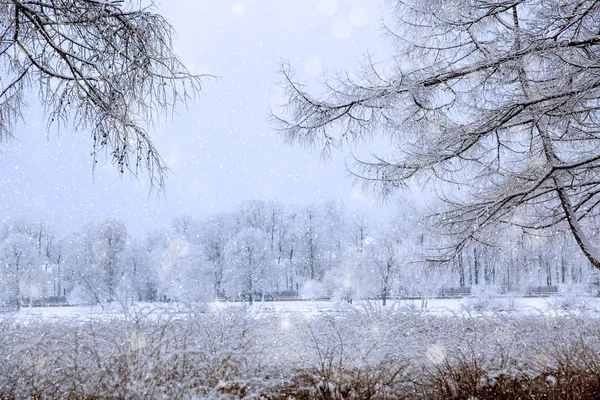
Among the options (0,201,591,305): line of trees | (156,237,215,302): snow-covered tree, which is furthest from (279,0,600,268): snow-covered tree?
(156,237,215,302): snow-covered tree

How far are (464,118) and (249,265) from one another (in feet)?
94.8

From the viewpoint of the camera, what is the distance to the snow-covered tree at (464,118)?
4523 millimetres

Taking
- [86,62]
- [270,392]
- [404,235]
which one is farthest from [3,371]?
[404,235]

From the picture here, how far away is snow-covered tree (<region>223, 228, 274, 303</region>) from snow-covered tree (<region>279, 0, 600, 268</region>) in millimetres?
28148

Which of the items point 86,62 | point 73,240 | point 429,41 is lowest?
point 73,240

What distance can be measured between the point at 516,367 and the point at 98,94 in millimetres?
4284

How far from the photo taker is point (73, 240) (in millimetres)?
39219

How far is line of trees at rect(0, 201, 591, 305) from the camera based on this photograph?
2712 centimetres

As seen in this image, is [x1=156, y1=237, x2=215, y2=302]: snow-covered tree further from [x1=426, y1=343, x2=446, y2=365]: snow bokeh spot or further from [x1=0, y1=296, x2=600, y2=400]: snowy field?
[x1=426, y1=343, x2=446, y2=365]: snow bokeh spot

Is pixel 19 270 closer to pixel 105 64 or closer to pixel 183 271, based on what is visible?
pixel 183 271

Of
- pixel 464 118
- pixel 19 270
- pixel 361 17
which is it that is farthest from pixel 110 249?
pixel 464 118

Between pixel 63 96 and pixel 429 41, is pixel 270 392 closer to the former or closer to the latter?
pixel 63 96

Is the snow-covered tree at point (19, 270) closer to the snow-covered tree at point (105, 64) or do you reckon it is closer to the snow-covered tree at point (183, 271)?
the snow-covered tree at point (183, 271)

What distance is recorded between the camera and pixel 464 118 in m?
5.26
